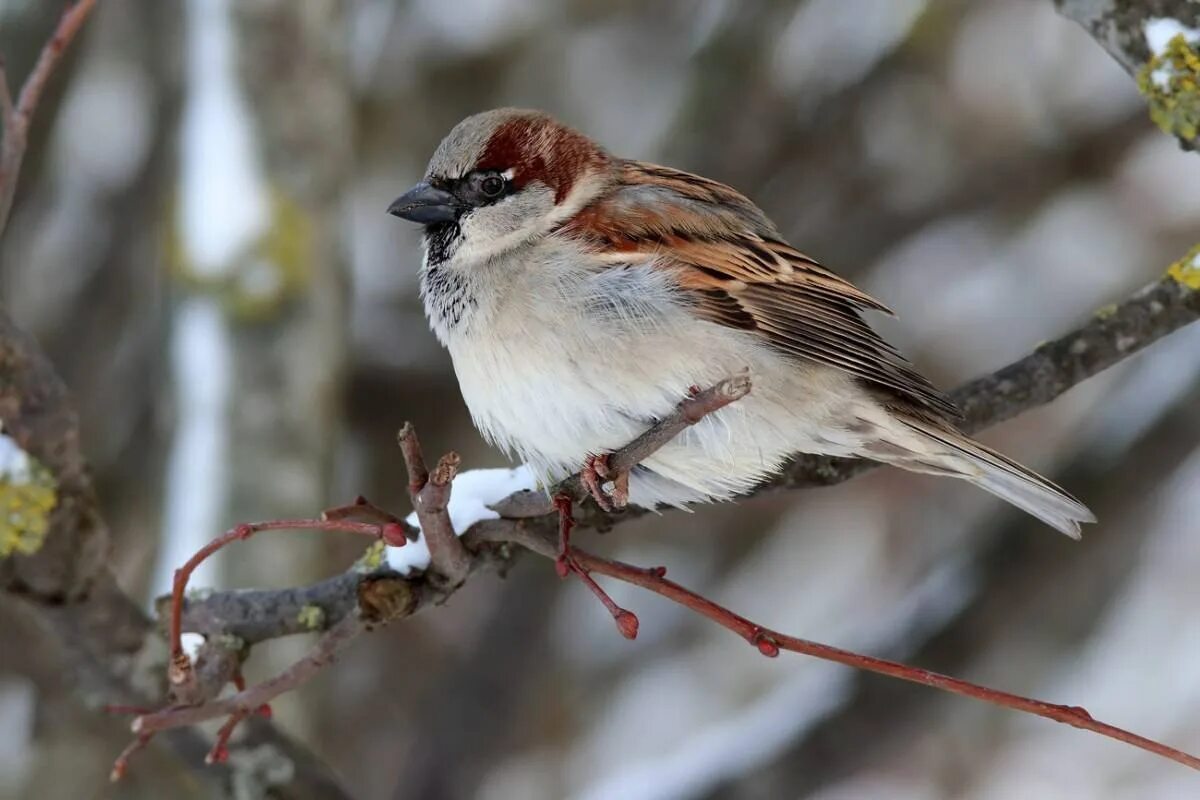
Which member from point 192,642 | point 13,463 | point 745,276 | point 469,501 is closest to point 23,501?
point 13,463

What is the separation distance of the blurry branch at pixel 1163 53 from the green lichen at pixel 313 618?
1752 millimetres

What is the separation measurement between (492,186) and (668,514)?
8.38 feet

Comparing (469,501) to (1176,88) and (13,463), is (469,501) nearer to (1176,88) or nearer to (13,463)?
(13,463)

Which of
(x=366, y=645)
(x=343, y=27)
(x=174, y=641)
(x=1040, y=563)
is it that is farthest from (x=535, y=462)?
(x=366, y=645)

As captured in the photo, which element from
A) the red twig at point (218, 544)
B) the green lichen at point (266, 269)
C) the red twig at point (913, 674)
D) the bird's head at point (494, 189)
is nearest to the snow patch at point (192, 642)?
the red twig at point (218, 544)

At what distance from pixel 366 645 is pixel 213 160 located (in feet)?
6.78

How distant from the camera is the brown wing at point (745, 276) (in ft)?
8.18

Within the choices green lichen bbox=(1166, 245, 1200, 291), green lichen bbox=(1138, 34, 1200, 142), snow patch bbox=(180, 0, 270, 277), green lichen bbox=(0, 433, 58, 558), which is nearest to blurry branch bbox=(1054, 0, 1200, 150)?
green lichen bbox=(1138, 34, 1200, 142)

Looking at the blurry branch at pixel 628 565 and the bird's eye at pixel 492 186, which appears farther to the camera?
the bird's eye at pixel 492 186

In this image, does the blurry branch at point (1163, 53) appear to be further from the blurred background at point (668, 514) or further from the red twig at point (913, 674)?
the blurred background at point (668, 514)

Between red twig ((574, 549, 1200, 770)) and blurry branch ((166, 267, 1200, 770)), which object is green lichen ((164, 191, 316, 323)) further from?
red twig ((574, 549, 1200, 770))

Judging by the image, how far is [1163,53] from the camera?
2.43 m

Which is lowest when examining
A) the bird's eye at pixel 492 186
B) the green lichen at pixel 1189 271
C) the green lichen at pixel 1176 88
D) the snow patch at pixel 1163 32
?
the bird's eye at pixel 492 186

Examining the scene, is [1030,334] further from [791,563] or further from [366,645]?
[366,645]
